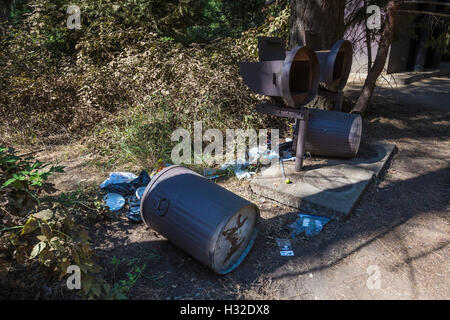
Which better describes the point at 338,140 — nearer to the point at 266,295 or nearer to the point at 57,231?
the point at 266,295

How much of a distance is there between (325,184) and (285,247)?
3.38 ft

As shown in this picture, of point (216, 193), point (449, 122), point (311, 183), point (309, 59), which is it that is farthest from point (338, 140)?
point (449, 122)

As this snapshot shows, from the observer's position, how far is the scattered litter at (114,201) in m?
3.21

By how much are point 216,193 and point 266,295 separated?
83cm

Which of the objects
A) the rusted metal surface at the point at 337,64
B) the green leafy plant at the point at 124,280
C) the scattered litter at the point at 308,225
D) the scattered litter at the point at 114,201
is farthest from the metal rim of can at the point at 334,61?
the green leafy plant at the point at 124,280

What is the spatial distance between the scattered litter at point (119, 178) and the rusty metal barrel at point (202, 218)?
1253 millimetres

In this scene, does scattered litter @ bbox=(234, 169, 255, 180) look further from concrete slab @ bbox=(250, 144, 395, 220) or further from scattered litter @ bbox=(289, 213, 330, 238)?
scattered litter @ bbox=(289, 213, 330, 238)

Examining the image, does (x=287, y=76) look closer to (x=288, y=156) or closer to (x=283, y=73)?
(x=283, y=73)

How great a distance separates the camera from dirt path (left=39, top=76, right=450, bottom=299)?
86.7 inches

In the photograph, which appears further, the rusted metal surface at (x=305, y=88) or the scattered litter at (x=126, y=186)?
the scattered litter at (x=126, y=186)

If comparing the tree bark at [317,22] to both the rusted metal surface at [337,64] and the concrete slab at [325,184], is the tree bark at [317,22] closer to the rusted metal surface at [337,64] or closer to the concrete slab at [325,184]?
the rusted metal surface at [337,64]

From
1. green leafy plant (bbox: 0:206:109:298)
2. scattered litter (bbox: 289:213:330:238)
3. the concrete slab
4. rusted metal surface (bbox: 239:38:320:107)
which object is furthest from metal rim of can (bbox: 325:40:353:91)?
green leafy plant (bbox: 0:206:109:298)

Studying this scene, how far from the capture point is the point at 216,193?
238 centimetres

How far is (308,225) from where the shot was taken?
288 cm
